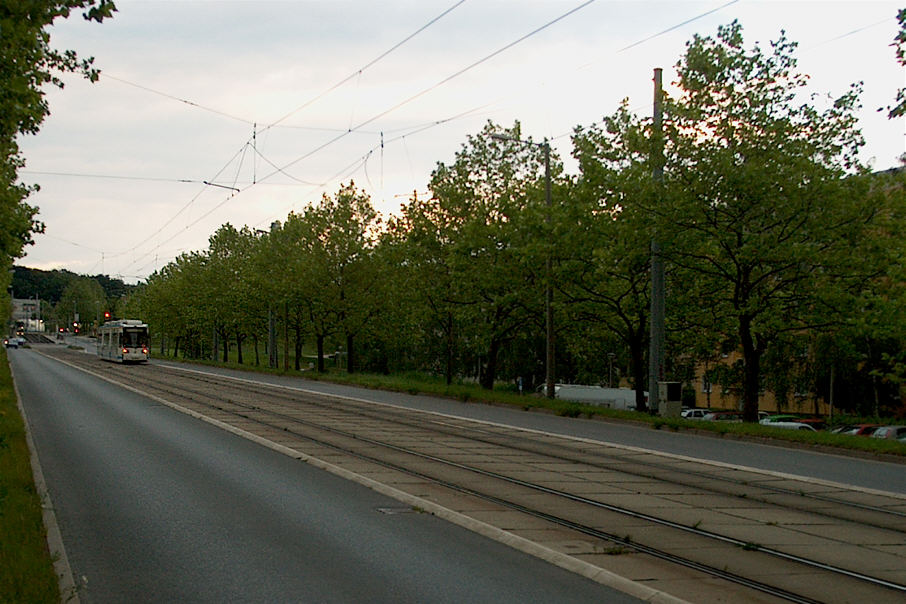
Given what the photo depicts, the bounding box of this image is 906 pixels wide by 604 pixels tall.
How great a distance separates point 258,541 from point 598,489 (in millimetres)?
5118

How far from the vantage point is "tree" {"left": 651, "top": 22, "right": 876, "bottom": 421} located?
22.7m

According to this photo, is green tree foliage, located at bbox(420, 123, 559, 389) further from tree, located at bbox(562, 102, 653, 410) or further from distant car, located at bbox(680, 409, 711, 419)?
distant car, located at bbox(680, 409, 711, 419)

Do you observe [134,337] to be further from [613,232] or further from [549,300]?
A: [613,232]

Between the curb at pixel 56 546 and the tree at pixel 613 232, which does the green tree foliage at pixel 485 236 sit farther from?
the curb at pixel 56 546

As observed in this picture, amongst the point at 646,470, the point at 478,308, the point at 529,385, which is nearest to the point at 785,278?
the point at 646,470

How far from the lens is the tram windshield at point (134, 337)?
65625mm

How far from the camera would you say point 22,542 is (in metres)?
7.60

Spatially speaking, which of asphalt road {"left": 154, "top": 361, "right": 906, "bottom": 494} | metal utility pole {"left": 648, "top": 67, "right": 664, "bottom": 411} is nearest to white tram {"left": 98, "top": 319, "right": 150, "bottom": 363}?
asphalt road {"left": 154, "top": 361, "right": 906, "bottom": 494}

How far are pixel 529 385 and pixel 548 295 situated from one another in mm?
49802

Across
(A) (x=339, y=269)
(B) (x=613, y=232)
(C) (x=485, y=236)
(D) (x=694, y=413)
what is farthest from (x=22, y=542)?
(D) (x=694, y=413)

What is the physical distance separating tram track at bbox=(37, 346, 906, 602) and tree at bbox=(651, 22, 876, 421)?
779 cm

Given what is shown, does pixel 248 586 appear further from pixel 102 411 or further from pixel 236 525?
pixel 102 411

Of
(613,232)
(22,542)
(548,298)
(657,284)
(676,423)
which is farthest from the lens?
(548,298)

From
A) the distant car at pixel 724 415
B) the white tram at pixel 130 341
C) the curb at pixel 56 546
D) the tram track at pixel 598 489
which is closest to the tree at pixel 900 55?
the tram track at pixel 598 489
